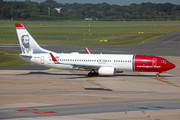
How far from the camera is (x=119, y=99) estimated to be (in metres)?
32.5

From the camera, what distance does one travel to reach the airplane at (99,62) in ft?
153

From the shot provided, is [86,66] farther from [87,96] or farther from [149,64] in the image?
[87,96]

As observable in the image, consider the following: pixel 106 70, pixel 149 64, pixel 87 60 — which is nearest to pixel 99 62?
pixel 87 60

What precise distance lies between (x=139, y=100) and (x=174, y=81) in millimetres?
14580

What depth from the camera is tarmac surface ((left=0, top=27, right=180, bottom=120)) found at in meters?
26.4

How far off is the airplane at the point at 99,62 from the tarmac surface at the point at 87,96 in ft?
5.15

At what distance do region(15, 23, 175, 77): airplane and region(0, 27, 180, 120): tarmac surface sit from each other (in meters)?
1.57

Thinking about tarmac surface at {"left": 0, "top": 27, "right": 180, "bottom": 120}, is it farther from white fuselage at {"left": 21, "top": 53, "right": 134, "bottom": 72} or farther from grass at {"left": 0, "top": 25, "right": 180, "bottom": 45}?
grass at {"left": 0, "top": 25, "right": 180, "bottom": 45}

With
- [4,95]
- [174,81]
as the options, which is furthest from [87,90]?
[174,81]

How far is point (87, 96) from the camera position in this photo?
111 feet

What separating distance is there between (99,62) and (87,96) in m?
14.5

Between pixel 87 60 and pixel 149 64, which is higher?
pixel 87 60

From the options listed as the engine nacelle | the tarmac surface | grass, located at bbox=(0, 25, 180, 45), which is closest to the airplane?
the engine nacelle

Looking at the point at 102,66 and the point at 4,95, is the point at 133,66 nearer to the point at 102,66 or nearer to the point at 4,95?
the point at 102,66
